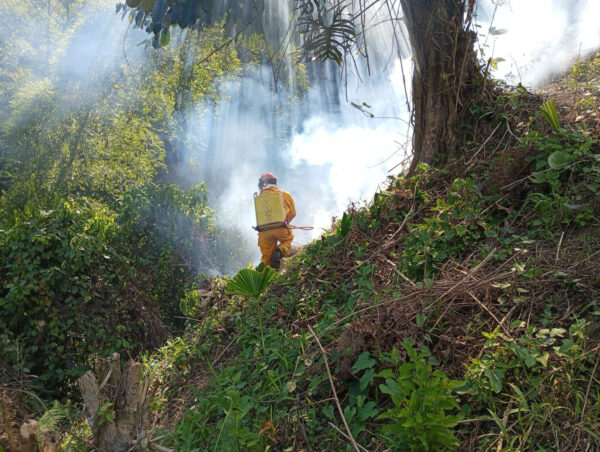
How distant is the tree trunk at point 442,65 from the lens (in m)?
4.39

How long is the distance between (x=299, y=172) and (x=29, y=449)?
22260 millimetres

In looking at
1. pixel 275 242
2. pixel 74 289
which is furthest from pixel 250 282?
pixel 275 242

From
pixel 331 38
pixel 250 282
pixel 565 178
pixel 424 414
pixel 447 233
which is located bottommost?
pixel 424 414

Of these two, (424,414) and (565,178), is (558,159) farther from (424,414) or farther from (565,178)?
(424,414)

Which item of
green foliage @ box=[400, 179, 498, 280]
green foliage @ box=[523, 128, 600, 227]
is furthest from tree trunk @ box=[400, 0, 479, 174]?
green foliage @ box=[523, 128, 600, 227]

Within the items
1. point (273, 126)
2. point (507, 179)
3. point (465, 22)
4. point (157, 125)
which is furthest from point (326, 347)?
point (273, 126)

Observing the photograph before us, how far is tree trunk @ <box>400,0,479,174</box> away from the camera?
4.39 metres

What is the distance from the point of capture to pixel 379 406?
93.8 inches

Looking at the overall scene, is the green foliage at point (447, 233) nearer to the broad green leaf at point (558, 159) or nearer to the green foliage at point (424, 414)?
the broad green leaf at point (558, 159)

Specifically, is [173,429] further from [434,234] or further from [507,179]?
[507,179]

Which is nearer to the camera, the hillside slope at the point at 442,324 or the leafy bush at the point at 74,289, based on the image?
the hillside slope at the point at 442,324

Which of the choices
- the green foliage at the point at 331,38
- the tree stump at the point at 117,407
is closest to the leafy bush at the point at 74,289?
the tree stump at the point at 117,407

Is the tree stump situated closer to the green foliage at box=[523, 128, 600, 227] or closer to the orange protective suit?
the green foliage at box=[523, 128, 600, 227]

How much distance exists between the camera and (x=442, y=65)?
4.46 m
